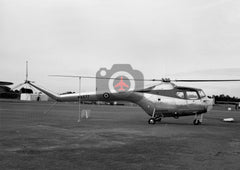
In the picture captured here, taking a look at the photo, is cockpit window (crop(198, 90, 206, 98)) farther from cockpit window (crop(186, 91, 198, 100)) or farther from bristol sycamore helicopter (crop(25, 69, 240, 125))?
cockpit window (crop(186, 91, 198, 100))

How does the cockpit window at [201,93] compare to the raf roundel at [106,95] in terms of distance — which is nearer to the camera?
the cockpit window at [201,93]

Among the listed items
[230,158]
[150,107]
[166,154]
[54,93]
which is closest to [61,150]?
[166,154]

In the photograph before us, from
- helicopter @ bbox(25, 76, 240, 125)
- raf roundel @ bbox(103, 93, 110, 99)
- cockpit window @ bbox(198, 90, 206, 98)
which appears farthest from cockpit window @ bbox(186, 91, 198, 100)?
raf roundel @ bbox(103, 93, 110, 99)

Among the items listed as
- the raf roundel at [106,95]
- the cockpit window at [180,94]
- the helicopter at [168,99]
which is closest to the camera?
the helicopter at [168,99]

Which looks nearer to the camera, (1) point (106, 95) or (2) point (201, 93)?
(2) point (201, 93)

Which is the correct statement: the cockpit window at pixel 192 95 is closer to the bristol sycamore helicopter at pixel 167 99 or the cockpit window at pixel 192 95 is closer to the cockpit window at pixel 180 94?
the bristol sycamore helicopter at pixel 167 99

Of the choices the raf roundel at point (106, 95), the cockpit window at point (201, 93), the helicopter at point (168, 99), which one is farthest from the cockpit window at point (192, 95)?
the raf roundel at point (106, 95)

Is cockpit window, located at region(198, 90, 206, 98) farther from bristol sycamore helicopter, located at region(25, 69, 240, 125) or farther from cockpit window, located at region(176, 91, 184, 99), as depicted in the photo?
cockpit window, located at region(176, 91, 184, 99)

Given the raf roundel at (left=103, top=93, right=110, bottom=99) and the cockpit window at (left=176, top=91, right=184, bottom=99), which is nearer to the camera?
A: the cockpit window at (left=176, top=91, right=184, bottom=99)

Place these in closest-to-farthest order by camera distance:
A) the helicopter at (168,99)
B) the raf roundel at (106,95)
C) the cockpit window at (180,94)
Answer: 1. the helicopter at (168,99)
2. the cockpit window at (180,94)
3. the raf roundel at (106,95)

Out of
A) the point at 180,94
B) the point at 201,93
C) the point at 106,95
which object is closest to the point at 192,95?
the point at 201,93

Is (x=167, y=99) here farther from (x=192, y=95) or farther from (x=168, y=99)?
(x=192, y=95)

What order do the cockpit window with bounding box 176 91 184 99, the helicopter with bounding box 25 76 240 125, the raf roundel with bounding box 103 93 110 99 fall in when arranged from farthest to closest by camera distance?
the raf roundel with bounding box 103 93 110 99
the cockpit window with bounding box 176 91 184 99
the helicopter with bounding box 25 76 240 125

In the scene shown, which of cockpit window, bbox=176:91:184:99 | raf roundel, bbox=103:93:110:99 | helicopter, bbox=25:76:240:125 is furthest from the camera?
raf roundel, bbox=103:93:110:99
